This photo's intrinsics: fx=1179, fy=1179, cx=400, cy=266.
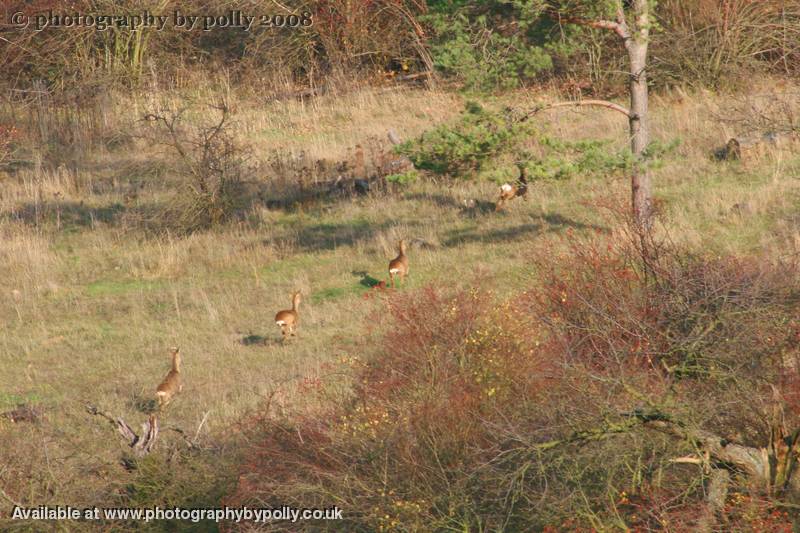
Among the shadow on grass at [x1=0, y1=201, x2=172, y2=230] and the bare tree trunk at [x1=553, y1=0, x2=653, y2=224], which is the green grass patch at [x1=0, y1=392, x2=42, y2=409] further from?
the bare tree trunk at [x1=553, y1=0, x2=653, y2=224]

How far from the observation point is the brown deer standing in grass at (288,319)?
13.9m

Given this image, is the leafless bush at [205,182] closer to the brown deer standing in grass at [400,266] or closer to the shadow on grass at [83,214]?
the shadow on grass at [83,214]

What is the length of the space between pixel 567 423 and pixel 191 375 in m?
6.61

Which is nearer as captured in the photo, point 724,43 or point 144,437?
point 144,437

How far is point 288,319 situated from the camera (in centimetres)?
1396

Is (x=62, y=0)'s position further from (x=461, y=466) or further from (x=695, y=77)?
(x=461, y=466)

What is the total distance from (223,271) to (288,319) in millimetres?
4071

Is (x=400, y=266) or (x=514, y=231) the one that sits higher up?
(x=400, y=266)

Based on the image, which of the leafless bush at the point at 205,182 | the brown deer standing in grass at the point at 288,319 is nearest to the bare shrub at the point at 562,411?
the brown deer standing in grass at the point at 288,319

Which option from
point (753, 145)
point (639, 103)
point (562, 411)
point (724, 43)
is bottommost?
point (753, 145)

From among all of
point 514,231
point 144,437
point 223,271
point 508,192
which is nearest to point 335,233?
point 223,271

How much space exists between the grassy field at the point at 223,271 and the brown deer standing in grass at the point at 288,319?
0.23 metres

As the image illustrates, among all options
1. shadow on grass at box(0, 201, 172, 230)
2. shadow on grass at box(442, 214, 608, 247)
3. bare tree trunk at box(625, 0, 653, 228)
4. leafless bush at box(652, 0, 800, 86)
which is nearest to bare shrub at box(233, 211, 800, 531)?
bare tree trunk at box(625, 0, 653, 228)

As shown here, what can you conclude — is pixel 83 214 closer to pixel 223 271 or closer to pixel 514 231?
pixel 223 271
